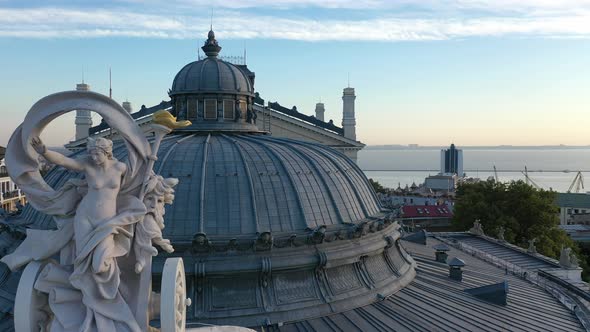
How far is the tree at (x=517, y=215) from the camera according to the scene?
216 ft

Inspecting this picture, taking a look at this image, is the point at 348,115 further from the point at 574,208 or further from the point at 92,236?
the point at 574,208

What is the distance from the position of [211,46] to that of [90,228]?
19.3 m

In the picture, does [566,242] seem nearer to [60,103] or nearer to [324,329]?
[324,329]

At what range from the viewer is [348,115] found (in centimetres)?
7444

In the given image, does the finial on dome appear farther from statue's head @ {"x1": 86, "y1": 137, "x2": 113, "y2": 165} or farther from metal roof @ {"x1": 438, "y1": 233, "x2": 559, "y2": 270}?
metal roof @ {"x1": 438, "y1": 233, "x2": 559, "y2": 270}

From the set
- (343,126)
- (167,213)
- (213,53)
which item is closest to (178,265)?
(167,213)

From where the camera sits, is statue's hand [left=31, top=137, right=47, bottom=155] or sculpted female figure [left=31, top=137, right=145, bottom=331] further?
statue's hand [left=31, top=137, right=47, bottom=155]

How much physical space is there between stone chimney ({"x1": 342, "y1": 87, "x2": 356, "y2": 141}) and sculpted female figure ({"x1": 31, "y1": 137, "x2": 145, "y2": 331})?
6468 cm

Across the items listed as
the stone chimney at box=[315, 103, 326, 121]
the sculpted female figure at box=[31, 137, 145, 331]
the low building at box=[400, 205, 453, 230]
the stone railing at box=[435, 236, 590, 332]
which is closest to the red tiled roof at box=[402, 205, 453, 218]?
the low building at box=[400, 205, 453, 230]

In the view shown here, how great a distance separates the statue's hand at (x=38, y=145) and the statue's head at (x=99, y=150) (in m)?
0.89

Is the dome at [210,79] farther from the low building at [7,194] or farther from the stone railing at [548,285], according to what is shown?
the low building at [7,194]

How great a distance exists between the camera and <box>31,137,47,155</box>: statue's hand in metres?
10.3

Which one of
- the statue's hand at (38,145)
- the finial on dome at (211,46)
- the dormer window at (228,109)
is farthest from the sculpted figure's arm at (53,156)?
the finial on dome at (211,46)

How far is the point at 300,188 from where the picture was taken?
21.6 m
